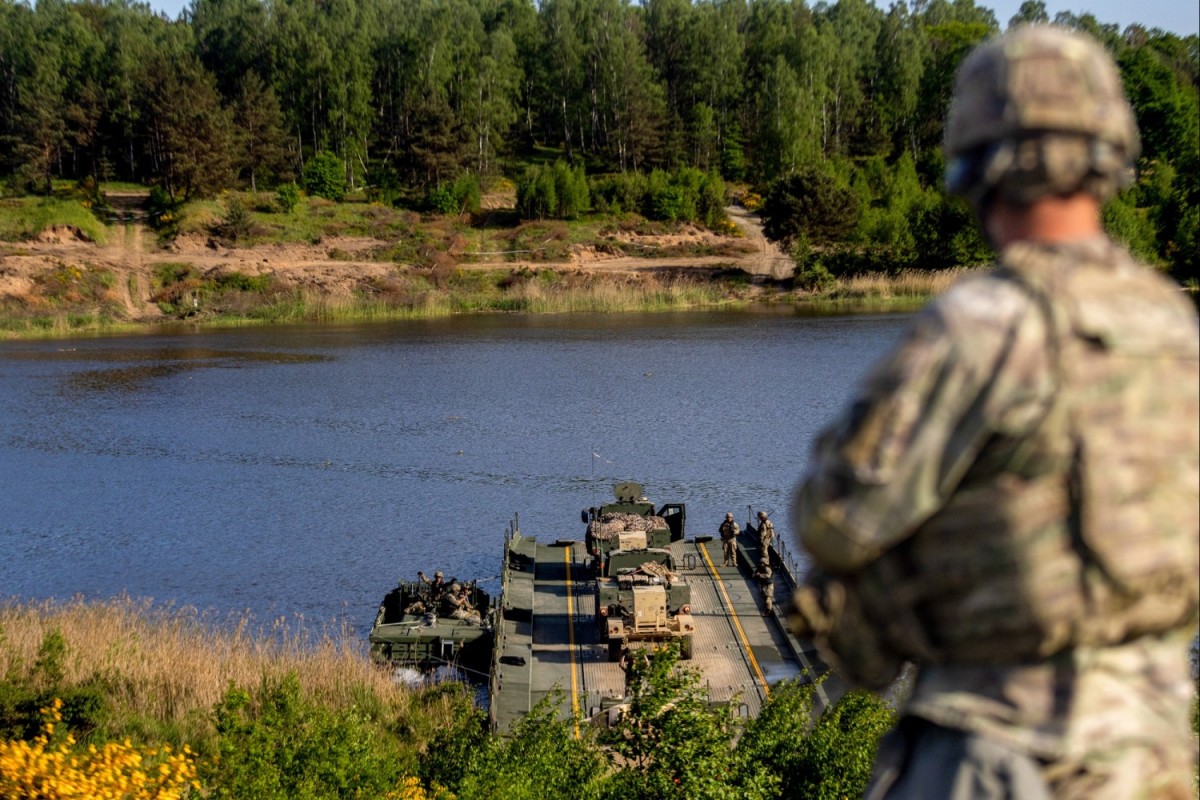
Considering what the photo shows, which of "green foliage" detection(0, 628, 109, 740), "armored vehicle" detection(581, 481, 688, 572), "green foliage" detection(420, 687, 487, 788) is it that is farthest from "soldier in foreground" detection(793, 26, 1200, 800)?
"armored vehicle" detection(581, 481, 688, 572)

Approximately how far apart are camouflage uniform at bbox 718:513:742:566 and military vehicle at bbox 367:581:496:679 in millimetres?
5719

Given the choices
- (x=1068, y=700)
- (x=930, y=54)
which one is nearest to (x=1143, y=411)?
(x=1068, y=700)

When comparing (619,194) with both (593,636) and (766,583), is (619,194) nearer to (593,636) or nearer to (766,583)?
(766,583)

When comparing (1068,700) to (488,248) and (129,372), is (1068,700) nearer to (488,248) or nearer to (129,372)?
(129,372)

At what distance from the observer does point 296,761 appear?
14625mm

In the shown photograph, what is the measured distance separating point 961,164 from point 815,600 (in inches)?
43.2

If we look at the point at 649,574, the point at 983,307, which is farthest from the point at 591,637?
the point at 983,307

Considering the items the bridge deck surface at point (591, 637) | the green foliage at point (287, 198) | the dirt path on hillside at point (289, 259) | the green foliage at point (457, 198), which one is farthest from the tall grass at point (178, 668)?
the green foliage at point (457, 198)

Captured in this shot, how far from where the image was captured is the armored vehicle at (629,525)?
2998 cm

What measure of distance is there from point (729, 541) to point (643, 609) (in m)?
6.95

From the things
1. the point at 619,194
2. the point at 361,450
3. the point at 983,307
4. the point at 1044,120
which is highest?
the point at 619,194

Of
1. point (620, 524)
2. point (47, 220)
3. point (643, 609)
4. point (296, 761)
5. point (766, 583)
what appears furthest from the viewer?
point (47, 220)

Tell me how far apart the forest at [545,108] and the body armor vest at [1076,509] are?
291 ft

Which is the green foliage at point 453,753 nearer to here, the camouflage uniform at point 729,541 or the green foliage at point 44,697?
the green foliage at point 44,697
